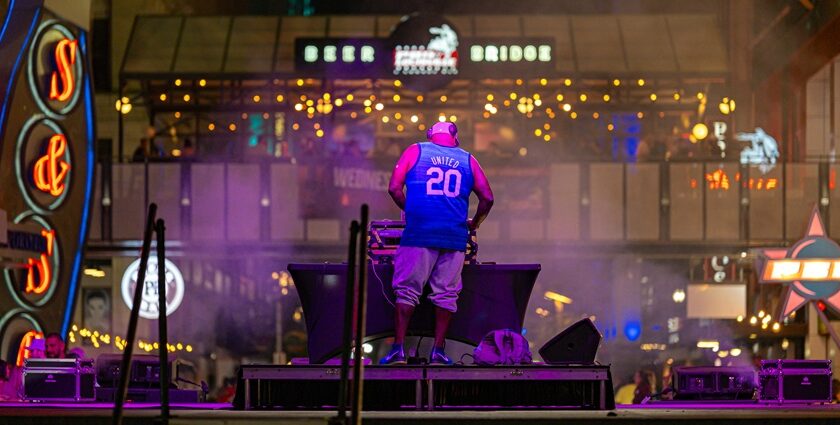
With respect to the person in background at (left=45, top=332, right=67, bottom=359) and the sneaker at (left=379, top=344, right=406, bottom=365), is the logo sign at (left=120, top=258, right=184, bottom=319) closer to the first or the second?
the person in background at (left=45, top=332, right=67, bottom=359)

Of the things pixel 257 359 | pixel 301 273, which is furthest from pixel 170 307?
pixel 301 273

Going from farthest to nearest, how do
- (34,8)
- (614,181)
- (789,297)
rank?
(614,181) < (34,8) < (789,297)

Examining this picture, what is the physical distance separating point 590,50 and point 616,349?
4.74 metres

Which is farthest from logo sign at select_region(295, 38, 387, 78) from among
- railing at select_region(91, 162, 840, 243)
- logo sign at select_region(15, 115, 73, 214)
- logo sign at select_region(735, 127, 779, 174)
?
logo sign at select_region(735, 127, 779, 174)

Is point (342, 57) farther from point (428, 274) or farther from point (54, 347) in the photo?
point (428, 274)

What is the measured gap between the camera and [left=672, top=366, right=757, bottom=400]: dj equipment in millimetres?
11258

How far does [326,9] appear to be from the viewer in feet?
94.1

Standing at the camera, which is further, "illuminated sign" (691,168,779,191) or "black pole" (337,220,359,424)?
"illuminated sign" (691,168,779,191)

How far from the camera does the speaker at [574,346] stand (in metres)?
10.6

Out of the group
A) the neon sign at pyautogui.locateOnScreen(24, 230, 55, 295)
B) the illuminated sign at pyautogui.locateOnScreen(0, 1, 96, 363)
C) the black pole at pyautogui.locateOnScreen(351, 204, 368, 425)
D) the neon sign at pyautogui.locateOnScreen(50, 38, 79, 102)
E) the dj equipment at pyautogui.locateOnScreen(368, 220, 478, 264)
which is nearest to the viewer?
the black pole at pyautogui.locateOnScreen(351, 204, 368, 425)

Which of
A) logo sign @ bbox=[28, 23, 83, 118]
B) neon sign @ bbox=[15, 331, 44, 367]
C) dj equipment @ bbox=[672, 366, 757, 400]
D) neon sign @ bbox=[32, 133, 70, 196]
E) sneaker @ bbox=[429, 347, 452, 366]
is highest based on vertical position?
logo sign @ bbox=[28, 23, 83, 118]

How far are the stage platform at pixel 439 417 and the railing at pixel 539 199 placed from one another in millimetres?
14247

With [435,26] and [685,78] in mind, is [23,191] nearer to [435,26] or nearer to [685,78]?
[435,26]

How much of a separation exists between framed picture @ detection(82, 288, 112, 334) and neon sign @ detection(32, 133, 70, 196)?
5.66 meters
